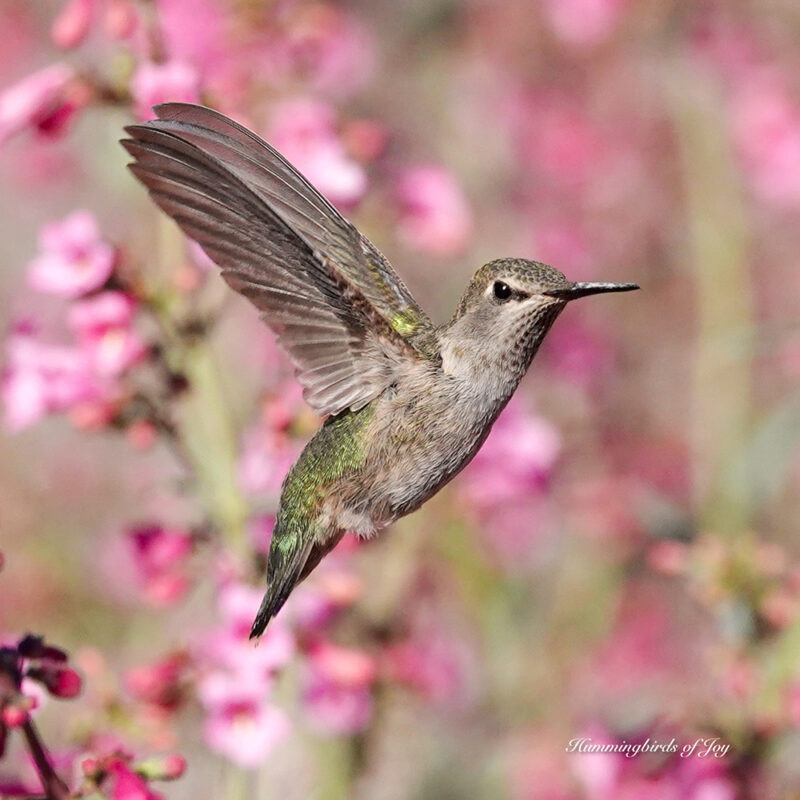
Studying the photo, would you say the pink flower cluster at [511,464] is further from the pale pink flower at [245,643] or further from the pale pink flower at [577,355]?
the pale pink flower at [577,355]

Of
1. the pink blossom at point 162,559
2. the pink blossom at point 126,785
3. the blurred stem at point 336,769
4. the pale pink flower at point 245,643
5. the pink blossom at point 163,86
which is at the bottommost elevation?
the blurred stem at point 336,769

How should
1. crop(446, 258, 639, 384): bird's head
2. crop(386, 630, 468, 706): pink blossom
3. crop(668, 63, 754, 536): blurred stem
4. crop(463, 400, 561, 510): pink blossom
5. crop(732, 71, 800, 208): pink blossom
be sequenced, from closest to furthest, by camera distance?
1. crop(446, 258, 639, 384): bird's head
2. crop(386, 630, 468, 706): pink blossom
3. crop(463, 400, 561, 510): pink blossom
4. crop(668, 63, 754, 536): blurred stem
5. crop(732, 71, 800, 208): pink blossom

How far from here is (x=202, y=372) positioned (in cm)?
195

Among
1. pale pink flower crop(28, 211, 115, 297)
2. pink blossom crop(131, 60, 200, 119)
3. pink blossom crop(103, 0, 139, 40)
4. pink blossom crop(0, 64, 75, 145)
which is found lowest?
pale pink flower crop(28, 211, 115, 297)

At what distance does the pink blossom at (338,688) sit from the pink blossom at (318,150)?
74 cm

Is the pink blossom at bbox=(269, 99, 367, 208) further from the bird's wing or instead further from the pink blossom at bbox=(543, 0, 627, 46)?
the pink blossom at bbox=(543, 0, 627, 46)

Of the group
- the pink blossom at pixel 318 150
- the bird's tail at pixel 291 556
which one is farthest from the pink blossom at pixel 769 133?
the bird's tail at pixel 291 556

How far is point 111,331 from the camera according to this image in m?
1.94

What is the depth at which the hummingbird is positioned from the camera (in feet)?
4.65

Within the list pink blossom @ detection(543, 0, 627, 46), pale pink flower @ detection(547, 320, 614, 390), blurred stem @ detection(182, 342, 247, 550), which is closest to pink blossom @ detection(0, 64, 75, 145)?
blurred stem @ detection(182, 342, 247, 550)

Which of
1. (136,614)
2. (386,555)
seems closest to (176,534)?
(386,555)

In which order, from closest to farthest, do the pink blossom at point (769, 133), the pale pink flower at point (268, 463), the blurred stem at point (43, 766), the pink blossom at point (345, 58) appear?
the blurred stem at point (43, 766) < the pale pink flower at point (268, 463) < the pink blossom at point (345, 58) < the pink blossom at point (769, 133)

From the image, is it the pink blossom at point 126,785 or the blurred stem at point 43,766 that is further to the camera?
the pink blossom at point 126,785

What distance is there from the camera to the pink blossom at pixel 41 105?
1947 mm
